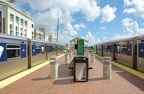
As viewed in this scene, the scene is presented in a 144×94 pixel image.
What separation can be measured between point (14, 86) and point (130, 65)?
10436 mm

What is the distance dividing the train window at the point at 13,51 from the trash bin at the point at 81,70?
166 inches

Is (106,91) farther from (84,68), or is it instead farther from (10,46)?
(10,46)

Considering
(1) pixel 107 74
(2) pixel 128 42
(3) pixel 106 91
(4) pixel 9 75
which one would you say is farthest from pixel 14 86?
(2) pixel 128 42

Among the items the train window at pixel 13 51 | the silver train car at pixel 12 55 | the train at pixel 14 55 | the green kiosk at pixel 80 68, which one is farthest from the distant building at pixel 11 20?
the green kiosk at pixel 80 68

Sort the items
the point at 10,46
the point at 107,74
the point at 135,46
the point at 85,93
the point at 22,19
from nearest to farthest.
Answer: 1. the point at 85,93
2. the point at 107,74
3. the point at 10,46
4. the point at 135,46
5. the point at 22,19

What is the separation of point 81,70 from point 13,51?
15.9 ft

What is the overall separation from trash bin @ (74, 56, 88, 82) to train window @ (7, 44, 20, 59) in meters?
4.22

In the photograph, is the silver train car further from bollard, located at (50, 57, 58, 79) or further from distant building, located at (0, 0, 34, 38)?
distant building, located at (0, 0, 34, 38)

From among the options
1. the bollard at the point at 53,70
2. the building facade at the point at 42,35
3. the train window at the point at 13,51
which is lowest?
the bollard at the point at 53,70

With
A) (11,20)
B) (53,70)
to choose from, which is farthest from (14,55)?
(11,20)

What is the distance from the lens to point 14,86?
8.31 metres

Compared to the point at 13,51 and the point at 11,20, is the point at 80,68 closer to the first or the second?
→ the point at 13,51

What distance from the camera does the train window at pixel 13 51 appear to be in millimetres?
10620

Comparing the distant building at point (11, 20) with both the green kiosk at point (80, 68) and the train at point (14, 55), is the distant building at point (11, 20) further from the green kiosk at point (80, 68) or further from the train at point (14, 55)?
the green kiosk at point (80, 68)
